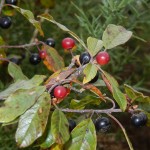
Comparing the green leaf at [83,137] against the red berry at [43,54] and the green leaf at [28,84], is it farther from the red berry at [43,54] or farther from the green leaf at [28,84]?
the red berry at [43,54]

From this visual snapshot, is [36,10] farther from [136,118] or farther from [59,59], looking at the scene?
[136,118]

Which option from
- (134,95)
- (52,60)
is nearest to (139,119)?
(134,95)

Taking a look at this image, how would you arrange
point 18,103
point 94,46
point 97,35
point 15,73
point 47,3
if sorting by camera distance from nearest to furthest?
point 18,103 → point 94,46 → point 15,73 → point 97,35 → point 47,3

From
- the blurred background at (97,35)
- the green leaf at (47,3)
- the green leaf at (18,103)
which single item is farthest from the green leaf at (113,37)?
the green leaf at (47,3)

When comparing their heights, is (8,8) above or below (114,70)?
above

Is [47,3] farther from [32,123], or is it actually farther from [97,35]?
[32,123]

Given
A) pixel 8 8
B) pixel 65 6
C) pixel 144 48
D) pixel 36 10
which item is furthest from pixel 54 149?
pixel 144 48
